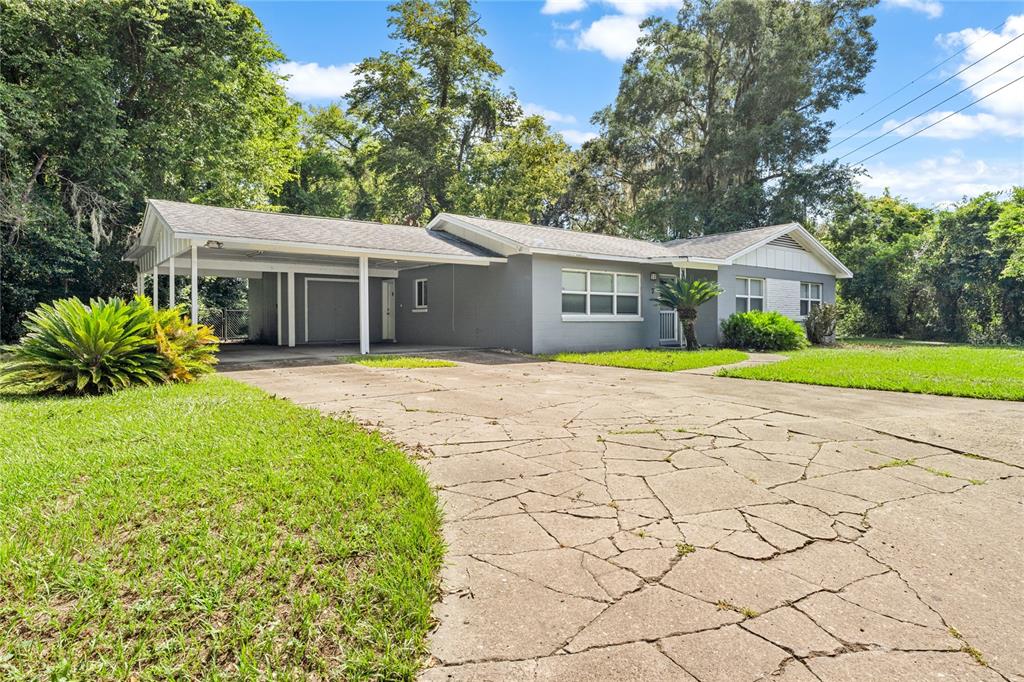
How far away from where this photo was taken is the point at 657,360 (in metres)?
11.6

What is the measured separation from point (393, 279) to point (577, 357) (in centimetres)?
822

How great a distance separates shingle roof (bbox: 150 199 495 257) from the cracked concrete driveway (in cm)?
696

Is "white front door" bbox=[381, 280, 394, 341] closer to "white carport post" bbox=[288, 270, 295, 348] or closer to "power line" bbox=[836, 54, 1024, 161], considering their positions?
"white carport post" bbox=[288, 270, 295, 348]

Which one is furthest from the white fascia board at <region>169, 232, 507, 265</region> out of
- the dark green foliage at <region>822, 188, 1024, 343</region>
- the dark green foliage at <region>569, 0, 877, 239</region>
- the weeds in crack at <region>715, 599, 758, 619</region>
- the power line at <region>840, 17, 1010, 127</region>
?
the dark green foliage at <region>569, 0, 877, 239</region>

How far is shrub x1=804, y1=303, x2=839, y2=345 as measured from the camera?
17.0 meters

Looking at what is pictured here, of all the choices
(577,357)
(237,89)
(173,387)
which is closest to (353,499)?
(173,387)

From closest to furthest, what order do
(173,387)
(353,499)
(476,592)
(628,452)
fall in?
(476,592) → (353,499) → (628,452) → (173,387)

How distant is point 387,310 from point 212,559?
16.4 meters

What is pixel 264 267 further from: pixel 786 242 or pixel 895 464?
pixel 786 242

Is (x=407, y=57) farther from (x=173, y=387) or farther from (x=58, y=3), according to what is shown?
(x=173, y=387)

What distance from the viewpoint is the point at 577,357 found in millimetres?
12461

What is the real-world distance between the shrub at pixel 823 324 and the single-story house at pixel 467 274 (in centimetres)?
121

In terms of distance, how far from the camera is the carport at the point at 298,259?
11.2m

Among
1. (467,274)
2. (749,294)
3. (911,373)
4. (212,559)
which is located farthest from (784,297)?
(212,559)
